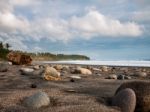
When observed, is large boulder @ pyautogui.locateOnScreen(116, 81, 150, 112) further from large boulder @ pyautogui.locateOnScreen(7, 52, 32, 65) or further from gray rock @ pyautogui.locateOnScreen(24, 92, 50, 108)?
large boulder @ pyautogui.locateOnScreen(7, 52, 32, 65)

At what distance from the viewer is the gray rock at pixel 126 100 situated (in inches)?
208

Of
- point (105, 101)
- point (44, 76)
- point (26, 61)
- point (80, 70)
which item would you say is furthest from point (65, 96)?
Answer: point (26, 61)

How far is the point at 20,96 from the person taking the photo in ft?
19.9

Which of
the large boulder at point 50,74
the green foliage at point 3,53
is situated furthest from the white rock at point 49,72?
the green foliage at point 3,53

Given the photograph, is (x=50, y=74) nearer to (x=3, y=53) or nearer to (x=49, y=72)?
(x=49, y=72)

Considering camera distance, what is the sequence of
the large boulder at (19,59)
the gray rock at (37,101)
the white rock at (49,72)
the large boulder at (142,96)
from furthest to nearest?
the large boulder at (19,59) → the white rock at (49,72) → the large boulder at (142,96) → the gray rock at (37,101)

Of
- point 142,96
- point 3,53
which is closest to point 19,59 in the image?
point 142,96

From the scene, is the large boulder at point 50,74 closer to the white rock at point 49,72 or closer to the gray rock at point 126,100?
the white rock at point 49,72

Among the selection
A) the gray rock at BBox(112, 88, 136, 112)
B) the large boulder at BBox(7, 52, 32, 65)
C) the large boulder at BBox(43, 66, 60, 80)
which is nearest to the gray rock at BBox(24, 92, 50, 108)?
the gray rock at BBox(112, 88, 136, 112)

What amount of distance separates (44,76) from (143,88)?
169 inches

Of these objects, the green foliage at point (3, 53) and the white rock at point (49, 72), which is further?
the green foliage at point (3, 53)

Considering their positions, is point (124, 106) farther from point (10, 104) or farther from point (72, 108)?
point (10, 104)

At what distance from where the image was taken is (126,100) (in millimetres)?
5328

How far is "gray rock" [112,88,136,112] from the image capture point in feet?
17.3
